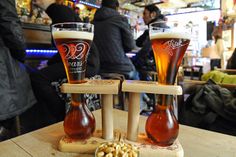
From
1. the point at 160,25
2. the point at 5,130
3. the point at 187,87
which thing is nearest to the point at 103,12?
the point at 187,87

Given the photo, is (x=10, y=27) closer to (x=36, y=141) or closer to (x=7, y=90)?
(x=7, y=90)

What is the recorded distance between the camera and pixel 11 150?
618 millimetres

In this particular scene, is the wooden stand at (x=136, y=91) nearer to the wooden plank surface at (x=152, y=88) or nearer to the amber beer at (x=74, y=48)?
the wooden plank surface at (x=152, y=88)

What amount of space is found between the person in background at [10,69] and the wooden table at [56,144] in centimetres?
52

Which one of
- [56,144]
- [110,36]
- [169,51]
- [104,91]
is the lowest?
[56,144]

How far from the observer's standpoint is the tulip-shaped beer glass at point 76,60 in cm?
62

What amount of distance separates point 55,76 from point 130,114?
115 centimetres

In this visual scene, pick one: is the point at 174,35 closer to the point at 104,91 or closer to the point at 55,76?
the point at 104,91

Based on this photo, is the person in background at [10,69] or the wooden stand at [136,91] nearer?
the wooden stand at [136,91]

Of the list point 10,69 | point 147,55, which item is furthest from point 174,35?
point 147,55

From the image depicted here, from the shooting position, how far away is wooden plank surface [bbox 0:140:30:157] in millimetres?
594

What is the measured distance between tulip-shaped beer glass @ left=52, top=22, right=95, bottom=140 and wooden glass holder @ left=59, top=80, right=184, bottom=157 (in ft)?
0.10

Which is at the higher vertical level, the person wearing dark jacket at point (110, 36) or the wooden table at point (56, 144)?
the person wearing dark jacket at point (110, 36)

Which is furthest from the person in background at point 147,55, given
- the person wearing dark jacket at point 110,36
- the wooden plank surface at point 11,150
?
the wooden plank surface at point 11,150
